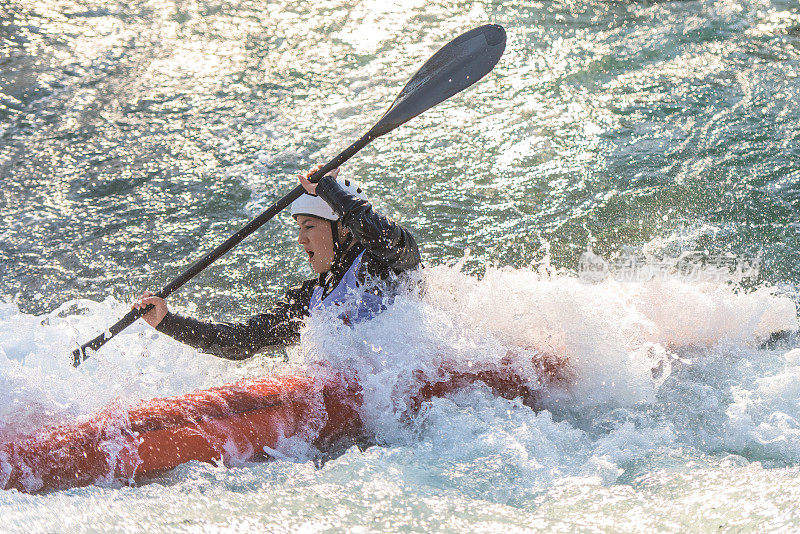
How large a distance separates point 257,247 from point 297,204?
5.66 feet

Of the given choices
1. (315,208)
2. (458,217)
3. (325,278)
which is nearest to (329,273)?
(325,278)

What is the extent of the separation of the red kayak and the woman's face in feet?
1.88

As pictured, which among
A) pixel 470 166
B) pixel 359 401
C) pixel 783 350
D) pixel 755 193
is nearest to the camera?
pixel 359 401

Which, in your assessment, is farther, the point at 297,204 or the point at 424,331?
the point at 297,204

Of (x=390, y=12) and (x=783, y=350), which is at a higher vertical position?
(x=390, y=12)

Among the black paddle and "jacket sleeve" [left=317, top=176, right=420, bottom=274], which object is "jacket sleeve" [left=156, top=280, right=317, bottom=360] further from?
"jacket sleeve" [left=317, top=176, right=420, bottom=274]

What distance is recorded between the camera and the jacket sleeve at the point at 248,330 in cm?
360

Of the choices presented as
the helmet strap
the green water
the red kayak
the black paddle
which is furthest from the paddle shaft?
the red kayak

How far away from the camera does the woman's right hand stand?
11.5ft

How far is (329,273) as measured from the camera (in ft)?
11.9

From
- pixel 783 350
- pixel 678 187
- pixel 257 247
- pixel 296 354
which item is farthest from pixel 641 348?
pixel 257 247

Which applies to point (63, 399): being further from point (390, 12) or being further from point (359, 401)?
point (390, 12)

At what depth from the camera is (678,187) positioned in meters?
5.43

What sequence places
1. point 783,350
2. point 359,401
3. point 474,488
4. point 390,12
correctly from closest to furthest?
point 474,488
point 359,401
point 783,350
point 390,12
